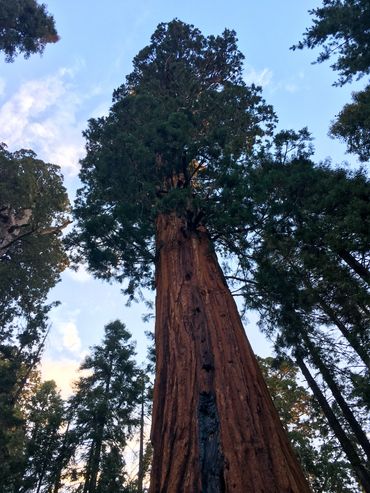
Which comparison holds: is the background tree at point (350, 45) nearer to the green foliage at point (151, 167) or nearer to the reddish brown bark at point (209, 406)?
the green foliage at point (151, 167)

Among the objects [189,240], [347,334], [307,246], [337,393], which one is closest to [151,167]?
[189,240]

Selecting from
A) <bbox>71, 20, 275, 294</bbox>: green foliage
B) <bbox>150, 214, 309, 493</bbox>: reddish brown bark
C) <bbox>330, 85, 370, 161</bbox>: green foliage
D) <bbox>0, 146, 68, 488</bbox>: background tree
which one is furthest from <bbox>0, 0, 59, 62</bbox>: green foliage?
<bbox>150, 214, 309, 493</bbox>: reddish brown bark

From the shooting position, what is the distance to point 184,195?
585cm

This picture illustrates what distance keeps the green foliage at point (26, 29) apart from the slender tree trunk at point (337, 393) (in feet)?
49.1

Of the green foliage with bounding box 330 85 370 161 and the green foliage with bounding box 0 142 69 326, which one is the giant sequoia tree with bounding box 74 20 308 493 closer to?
the green foliage with bounding box 330 85 370 161

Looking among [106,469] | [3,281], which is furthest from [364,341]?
[3,281]

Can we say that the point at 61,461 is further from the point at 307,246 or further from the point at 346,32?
the point at 346,32

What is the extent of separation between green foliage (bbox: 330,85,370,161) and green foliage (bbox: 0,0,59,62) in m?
12.0

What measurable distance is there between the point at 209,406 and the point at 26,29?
16.3 meters

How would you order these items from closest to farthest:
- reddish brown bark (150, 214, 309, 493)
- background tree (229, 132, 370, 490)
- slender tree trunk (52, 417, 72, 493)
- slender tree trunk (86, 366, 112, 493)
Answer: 1. reddish brown bark (150, 214, 309, 493)
2. background tree (229, 132, 370, 490)
3. slender tree trunk (86, 366, 112, 493)
4. slender tree trunk (52, 417, 72, 493)

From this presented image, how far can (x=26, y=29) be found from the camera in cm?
1466

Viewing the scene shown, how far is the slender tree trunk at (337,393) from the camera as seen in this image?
708 cm

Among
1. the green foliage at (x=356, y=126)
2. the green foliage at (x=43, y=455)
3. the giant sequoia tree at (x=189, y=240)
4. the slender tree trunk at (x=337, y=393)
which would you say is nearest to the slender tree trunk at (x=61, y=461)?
the green foliage at (x=43, y=455)

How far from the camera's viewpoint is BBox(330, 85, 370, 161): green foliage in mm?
8806
